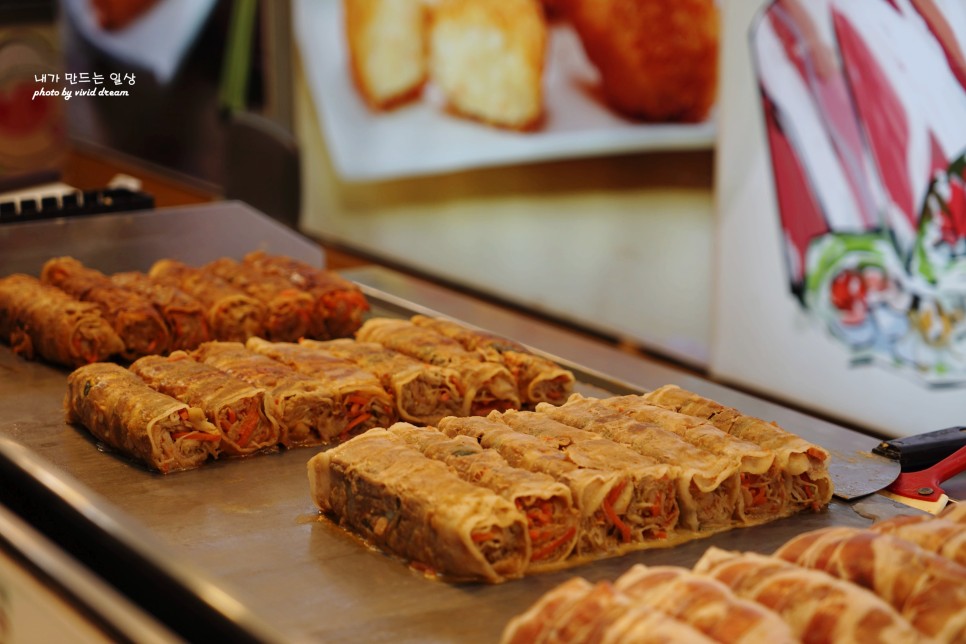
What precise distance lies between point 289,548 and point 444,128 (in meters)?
5.22

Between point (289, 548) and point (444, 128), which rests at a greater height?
point (444, 128)

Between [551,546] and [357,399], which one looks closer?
[551,546]

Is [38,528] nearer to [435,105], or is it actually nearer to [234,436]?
[234,436]

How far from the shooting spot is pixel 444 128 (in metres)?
7.14

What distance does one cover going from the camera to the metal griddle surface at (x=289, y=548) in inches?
73.2

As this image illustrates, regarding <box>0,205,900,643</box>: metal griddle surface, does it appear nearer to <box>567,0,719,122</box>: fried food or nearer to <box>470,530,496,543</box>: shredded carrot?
<box>470,530,496,543</box>: shredded carrot

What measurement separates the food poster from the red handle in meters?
2.31

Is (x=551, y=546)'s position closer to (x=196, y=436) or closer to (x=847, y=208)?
(x=196, y=436)

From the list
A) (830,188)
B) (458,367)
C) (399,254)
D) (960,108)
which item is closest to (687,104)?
(830,188)

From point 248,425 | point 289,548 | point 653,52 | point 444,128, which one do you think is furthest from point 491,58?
point 289,548

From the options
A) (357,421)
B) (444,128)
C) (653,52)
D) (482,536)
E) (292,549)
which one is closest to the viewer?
(482,536)

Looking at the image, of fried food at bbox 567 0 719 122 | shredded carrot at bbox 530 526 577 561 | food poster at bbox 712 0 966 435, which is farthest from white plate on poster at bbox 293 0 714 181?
shredded carrot at bbox 530 526 577 561

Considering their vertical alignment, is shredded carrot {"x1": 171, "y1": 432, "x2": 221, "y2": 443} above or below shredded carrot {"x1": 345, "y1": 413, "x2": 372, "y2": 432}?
above

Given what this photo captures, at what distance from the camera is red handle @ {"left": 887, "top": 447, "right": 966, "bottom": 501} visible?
2367mm
